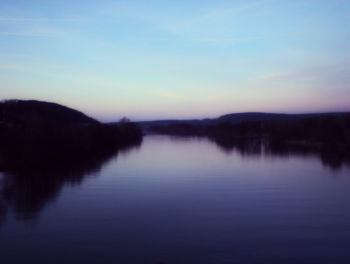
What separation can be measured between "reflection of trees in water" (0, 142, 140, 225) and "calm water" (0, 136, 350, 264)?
0.10ft

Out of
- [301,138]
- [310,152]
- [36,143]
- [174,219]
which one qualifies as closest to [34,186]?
[174,219]

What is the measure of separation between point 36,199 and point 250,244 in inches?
267

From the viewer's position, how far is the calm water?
5.77 metres

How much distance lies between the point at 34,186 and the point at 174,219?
6.71m

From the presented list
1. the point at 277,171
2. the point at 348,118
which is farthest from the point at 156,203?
the point at 348,118

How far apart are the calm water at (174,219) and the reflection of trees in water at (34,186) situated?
3cm

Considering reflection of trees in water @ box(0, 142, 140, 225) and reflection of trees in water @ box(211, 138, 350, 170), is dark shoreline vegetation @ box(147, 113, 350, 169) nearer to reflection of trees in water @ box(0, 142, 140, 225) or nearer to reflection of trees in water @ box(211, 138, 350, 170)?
reflection of trees in water @ box(211, 138, 350, 170)

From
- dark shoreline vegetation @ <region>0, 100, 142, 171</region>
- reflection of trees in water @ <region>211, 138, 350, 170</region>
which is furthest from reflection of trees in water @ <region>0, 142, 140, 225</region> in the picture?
reflection of trees in water @ <region>211, 138, 350, 170</region>

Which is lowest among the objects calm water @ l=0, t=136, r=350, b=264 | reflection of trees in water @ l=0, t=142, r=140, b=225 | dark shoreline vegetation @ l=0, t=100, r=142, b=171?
calm water @ l=0, t=136, r=350, b=264

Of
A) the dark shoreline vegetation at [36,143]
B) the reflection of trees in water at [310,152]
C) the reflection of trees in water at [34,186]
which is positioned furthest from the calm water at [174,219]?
the reflection of trees in water at [310,152]

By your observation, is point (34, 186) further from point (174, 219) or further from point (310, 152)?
point (310, 152)

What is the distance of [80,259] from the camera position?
216 inches

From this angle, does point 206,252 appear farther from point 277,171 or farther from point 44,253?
point 277,171

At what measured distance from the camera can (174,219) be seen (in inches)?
312
